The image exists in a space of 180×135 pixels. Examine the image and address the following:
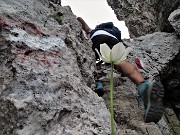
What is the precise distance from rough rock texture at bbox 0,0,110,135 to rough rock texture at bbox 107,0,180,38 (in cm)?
426

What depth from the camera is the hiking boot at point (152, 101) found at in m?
3.71

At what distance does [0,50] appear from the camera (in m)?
3.48

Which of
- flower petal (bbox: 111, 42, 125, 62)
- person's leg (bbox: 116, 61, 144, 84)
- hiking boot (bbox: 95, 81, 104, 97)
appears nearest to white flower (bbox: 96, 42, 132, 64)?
flower petal (bbox: 111, 42, 125, 62)

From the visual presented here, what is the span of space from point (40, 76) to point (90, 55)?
161 cm

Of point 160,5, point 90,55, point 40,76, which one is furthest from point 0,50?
point 160,5

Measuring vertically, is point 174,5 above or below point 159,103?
above

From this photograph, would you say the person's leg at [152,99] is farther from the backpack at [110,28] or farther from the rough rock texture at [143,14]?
the rough rock texture at [143,14]

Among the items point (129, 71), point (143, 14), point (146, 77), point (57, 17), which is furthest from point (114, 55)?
point (143, 14)

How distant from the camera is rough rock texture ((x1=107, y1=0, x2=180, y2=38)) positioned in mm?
8118

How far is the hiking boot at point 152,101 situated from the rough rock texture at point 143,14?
164 inches

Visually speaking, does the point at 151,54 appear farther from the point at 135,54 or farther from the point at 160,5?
the point at 160,5

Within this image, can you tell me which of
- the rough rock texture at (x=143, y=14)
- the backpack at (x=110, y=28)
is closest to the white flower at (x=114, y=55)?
the backpack at (x=110, y=28)

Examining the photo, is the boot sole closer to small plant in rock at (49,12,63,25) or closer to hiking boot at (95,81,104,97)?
hiking boot at (95,81,104,97)

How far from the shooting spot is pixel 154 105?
12.4 ft
